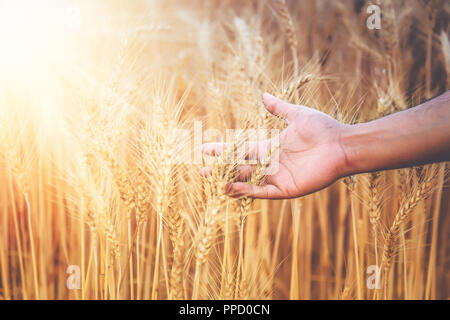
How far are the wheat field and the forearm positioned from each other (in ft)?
0.28

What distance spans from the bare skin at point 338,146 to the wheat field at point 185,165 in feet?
0.18

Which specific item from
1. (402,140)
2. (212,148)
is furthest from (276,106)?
(402,140)

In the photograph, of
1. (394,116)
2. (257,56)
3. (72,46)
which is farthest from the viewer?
(72,46)

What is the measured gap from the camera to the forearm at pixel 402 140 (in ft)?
2.69

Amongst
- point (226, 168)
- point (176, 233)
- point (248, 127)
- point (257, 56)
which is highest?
point (257, 56)

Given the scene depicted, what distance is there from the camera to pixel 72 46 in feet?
4.34

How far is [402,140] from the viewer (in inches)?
33.0

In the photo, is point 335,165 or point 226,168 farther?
Result: point 335,165

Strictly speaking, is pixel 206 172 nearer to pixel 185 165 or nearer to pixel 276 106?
pixel 185 165

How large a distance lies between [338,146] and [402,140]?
16 cm

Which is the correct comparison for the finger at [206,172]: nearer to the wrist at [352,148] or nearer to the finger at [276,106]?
the finger at [276,106]
